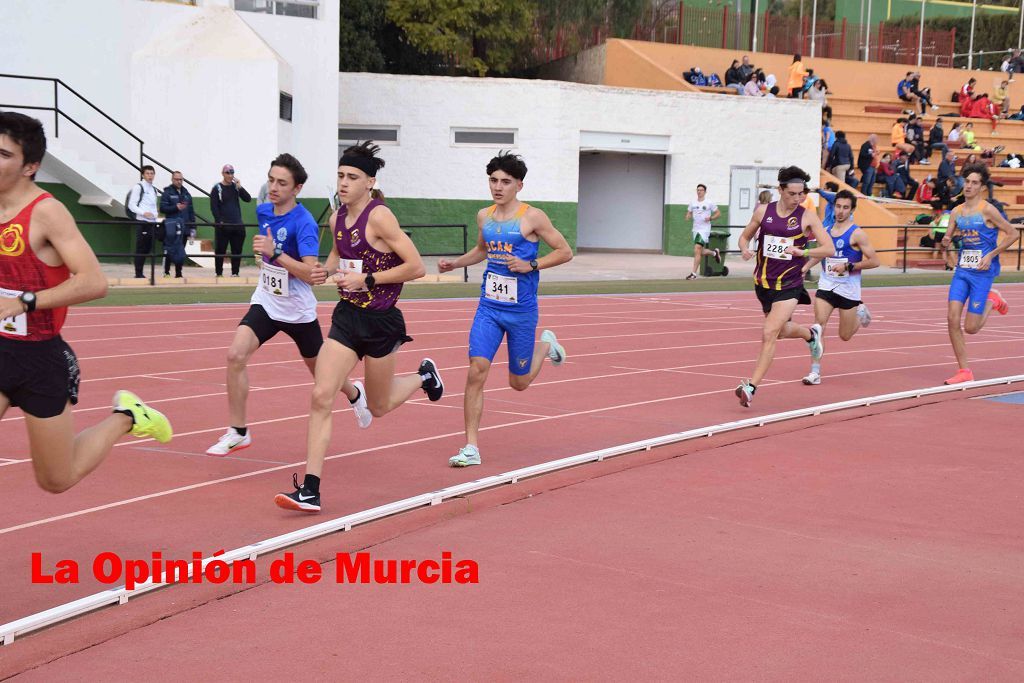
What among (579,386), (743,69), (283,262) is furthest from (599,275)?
(283,262)

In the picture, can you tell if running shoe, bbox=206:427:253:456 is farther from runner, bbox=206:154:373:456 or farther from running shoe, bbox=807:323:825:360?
running shoe, bbox=807:323:825:360

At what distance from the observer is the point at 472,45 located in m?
40.9

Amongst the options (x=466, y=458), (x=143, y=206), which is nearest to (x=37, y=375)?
(x=466, y=458)

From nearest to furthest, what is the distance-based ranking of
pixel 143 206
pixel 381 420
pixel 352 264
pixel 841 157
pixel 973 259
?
pixel 352 264 < pixel 381 420 < pixel 973 259 < pixel 143 206 < pixel 841 157

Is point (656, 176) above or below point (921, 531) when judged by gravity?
above

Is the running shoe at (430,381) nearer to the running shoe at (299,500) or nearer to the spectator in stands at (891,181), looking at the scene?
the running shoe at (299,500)

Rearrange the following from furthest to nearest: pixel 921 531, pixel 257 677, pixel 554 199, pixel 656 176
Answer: pixel 656 176
pixel 554 199
pixel 921 531
pixel 257 677

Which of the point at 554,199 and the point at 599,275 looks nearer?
the point at 599,275

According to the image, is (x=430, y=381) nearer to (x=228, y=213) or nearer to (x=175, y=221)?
(x=175, y=221)

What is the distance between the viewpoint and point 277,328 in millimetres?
8242

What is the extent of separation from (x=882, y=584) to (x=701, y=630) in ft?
3.77

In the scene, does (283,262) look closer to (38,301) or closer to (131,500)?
(131,500)

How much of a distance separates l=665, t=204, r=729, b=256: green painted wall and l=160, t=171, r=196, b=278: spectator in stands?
18.0 m

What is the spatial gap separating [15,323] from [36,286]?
186 mm
